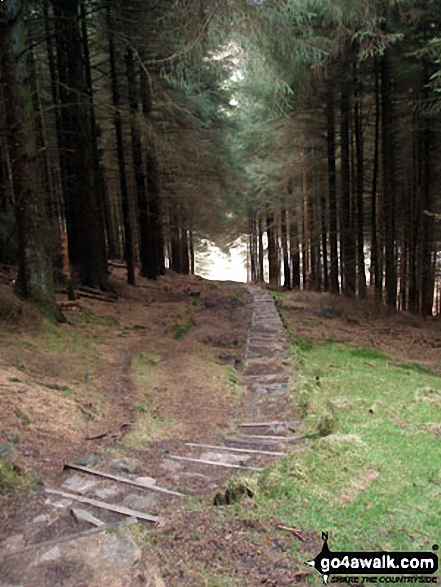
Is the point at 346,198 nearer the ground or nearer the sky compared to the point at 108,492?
nearer the sky

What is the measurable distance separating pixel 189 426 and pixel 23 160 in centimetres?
575

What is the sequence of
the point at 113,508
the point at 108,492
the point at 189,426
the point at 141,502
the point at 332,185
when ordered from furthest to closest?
the point at 332,185 → the point at 189,426 → the point at 108,492 → the point at 141,502 → the point at 113,508

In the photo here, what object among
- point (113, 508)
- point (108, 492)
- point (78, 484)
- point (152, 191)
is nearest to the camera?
point (113, 508)

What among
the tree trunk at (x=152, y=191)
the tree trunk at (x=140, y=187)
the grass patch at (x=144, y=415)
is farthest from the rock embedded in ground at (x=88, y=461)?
the tree trunk at (x=152, y=191)

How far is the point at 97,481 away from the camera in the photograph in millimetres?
3416

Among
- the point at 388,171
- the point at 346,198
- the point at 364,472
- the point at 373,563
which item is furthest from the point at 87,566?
the point at 346,198

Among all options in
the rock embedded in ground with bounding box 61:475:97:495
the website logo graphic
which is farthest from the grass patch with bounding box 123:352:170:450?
the website logo graphic

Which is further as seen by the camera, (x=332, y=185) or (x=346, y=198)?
(x=332, y=185)

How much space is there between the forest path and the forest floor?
0.07ft

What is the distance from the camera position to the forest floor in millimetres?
2510

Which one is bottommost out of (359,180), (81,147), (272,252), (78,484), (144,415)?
(272,252)

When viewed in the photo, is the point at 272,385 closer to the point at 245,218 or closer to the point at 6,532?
the point at 6,532

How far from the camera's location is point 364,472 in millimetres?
3502

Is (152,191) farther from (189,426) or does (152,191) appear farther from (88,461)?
(88,461)
